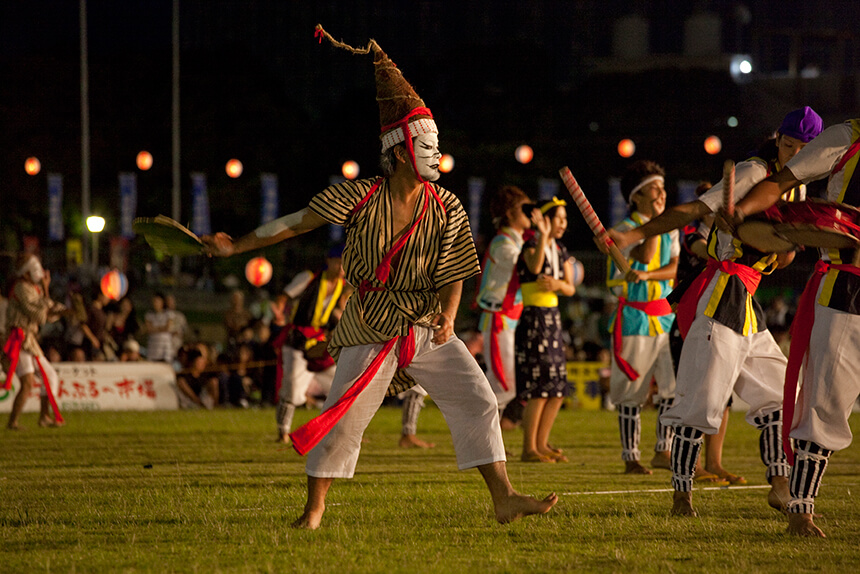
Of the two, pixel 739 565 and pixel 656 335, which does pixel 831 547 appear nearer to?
pixel 739 565

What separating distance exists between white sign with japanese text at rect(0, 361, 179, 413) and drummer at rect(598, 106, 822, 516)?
13179mm

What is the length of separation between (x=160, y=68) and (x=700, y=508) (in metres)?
47.8

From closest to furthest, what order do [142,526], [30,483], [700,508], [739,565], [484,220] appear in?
[739,565]
[142,526]
[700,508]
[30,483]
[484,220]

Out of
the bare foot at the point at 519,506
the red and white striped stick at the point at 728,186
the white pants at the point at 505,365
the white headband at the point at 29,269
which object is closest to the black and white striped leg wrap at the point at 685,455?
the bare foot at the point at 519,506

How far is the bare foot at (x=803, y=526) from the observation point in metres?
5.96

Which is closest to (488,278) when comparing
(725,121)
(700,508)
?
(700,508)

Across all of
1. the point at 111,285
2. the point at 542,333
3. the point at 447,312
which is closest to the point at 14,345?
the point at 111,285

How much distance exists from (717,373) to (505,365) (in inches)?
165

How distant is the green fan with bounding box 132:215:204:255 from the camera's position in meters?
5.77

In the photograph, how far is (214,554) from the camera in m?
5.39

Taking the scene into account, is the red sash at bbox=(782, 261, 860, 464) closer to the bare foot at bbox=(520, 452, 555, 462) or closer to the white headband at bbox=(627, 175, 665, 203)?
the white headband at bbox=(627, 175, 665, 203)

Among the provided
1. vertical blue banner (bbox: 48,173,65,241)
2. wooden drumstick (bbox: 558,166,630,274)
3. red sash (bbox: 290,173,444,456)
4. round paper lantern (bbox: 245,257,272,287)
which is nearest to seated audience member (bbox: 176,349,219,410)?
round paper lantern (bbox: 245,257,272,287)

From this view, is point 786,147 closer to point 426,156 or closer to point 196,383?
point 426,156

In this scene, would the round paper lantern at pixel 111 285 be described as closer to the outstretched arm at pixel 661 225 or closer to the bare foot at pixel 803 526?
the outstretched arm at pixel 661 225
